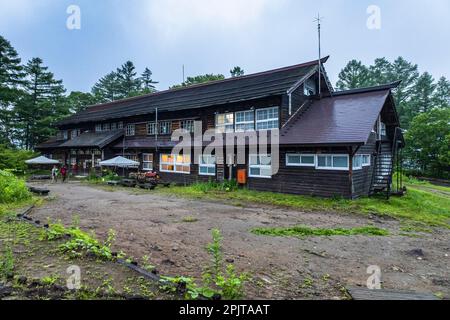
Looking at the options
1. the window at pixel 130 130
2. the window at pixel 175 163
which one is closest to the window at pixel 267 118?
the window at pixel 175 163

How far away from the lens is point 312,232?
784 cm

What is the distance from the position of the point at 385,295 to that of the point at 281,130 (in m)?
12.5

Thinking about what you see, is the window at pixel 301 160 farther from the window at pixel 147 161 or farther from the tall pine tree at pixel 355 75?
the tall pine tree at pixel 355 75

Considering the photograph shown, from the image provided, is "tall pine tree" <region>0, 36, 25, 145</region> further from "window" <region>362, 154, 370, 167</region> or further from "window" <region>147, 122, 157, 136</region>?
"window" <region>362, 154, 370, 167</region>

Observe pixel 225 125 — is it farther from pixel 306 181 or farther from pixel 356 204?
pixel 356 204

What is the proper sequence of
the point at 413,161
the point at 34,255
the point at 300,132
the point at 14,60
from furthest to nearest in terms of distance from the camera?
1. the point at 413,161
2. the point at 14,60
3. the point at 300,132
4. the point at 34,255

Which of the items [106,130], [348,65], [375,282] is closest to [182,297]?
[375,282]

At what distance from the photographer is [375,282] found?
4.56m

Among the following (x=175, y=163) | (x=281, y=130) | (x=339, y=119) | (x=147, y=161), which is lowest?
(x=175, y=163)

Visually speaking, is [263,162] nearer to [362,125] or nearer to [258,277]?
[362,125]

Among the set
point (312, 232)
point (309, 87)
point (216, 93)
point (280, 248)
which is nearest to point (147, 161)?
point (216, 93)

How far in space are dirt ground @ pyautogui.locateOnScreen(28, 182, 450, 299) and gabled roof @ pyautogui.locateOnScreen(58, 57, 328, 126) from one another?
33.0 ft

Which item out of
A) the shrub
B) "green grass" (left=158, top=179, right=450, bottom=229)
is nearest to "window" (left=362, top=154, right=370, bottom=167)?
"green grass" (left=158, top=179, right=450, bottom=229)

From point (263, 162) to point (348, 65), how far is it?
150ft
